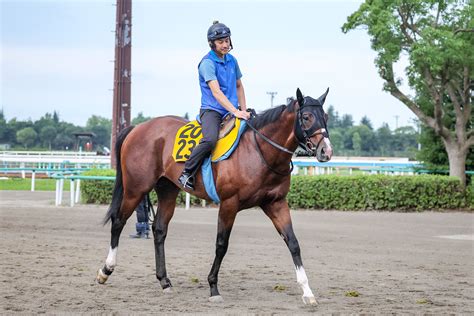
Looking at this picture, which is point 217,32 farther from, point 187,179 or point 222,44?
point 187,179

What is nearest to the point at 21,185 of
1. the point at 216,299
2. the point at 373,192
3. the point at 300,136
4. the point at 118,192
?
the point at 373,192

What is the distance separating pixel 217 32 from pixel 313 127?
4.93 ft

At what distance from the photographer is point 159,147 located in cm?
837

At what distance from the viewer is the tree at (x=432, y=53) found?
20719 mm

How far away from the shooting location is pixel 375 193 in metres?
20.0

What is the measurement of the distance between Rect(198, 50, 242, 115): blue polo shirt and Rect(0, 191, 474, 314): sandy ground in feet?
6.25

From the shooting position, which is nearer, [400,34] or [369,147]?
[400,34]

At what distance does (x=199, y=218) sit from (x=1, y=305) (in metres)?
10.5

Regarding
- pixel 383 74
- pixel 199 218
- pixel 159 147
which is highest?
pixel 383 74

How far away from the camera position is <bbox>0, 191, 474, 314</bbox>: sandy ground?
6922mm

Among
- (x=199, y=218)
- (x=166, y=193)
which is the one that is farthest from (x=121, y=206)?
(x=199, y=218)

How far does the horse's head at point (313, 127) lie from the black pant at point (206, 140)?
88 cm

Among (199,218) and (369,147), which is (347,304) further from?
(369,147)

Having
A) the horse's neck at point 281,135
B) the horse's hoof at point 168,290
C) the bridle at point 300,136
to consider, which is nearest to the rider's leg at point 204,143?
the bridle at point 300,136
